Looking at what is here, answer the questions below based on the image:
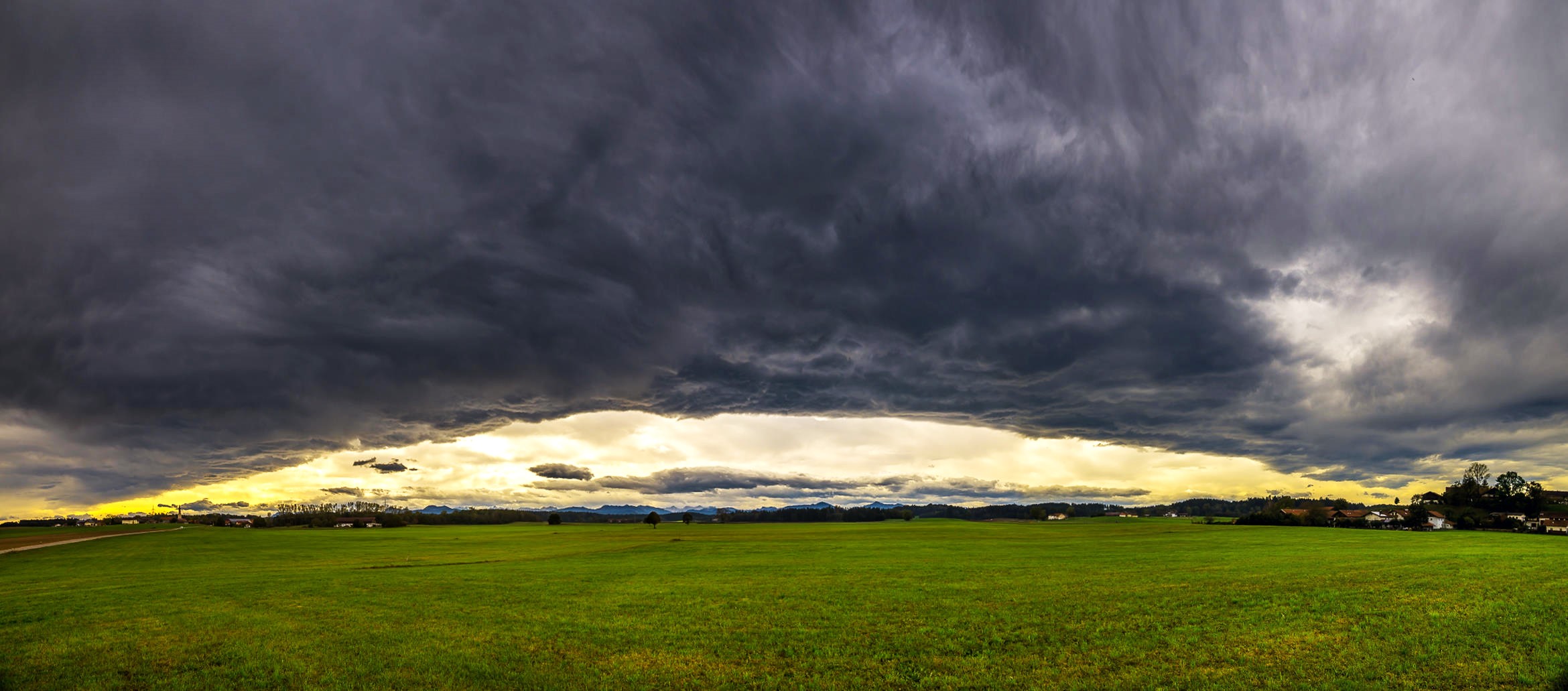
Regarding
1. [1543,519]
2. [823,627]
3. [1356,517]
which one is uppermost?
[823,627]

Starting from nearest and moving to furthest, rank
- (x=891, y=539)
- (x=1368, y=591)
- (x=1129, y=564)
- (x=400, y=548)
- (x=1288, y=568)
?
(x=1368, y=591), (x=1288, y=568), (x=1129, y=564), (x=400, y=548), (x=891, y=539)

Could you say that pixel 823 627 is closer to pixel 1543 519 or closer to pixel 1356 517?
pixel 1356 517

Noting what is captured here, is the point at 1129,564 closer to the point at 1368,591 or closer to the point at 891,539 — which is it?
the point at 1368,591

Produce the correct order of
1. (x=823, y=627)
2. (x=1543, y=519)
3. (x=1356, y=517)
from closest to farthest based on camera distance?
(x=823, y=627), (x=1543, y=519), (x=1356, y=517)

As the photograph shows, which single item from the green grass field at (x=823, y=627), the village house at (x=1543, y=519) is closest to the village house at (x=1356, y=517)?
the village house at (x=1543, y=519)

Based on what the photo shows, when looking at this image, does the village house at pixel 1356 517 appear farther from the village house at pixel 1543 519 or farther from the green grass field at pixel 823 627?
the green grass field at pixel 823 627

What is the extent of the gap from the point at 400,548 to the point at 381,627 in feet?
244

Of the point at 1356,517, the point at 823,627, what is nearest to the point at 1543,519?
the point at 1356,517

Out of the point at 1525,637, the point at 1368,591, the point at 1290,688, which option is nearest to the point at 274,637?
the point at 1290,688

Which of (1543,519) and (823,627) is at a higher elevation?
(823,627)

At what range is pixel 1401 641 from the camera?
64.7 ft

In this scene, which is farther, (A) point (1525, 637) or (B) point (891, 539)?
(B) point (891, 539)

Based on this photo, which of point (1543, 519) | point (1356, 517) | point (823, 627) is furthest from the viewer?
point (1356, 517)

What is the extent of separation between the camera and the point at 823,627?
23438 mm
